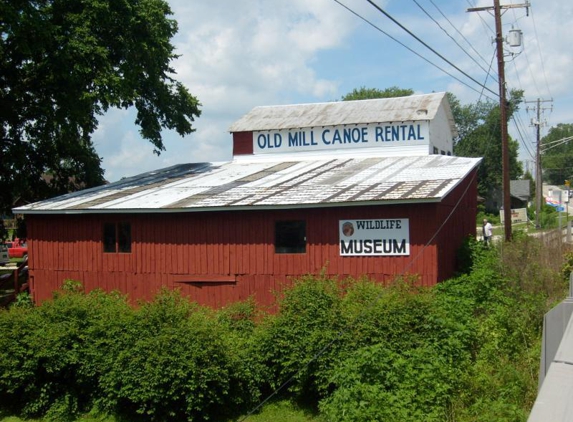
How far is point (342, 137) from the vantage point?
81.6 ft

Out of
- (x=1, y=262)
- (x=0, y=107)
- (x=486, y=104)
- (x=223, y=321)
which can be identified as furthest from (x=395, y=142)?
(x=486, y=104)

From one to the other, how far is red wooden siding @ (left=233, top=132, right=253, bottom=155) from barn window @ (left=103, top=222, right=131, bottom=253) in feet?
27.2

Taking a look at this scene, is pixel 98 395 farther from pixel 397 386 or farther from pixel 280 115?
pixel 280 115

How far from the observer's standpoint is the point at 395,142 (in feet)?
78.9

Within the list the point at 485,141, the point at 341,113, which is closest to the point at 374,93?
the point at 485,141

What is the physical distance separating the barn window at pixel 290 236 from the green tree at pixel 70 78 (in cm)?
819

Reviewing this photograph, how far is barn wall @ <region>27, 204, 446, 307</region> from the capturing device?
15.9m

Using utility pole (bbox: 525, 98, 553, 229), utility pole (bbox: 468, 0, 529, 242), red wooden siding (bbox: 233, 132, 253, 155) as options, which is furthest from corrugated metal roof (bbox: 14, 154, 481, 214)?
utility pole (bbox: 525, 98, 553, 229)

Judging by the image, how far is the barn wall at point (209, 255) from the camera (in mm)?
15914

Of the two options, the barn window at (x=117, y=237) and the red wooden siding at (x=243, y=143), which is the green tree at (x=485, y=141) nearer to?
the red wooden siding at (x=243, y=143)

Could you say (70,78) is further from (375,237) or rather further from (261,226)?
(375,237)

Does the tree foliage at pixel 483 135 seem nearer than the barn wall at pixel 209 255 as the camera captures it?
No

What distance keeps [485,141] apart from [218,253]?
58655 millimetres

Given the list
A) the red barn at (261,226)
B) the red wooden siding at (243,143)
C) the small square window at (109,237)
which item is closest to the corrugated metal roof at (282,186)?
the red barn at (261,226)
